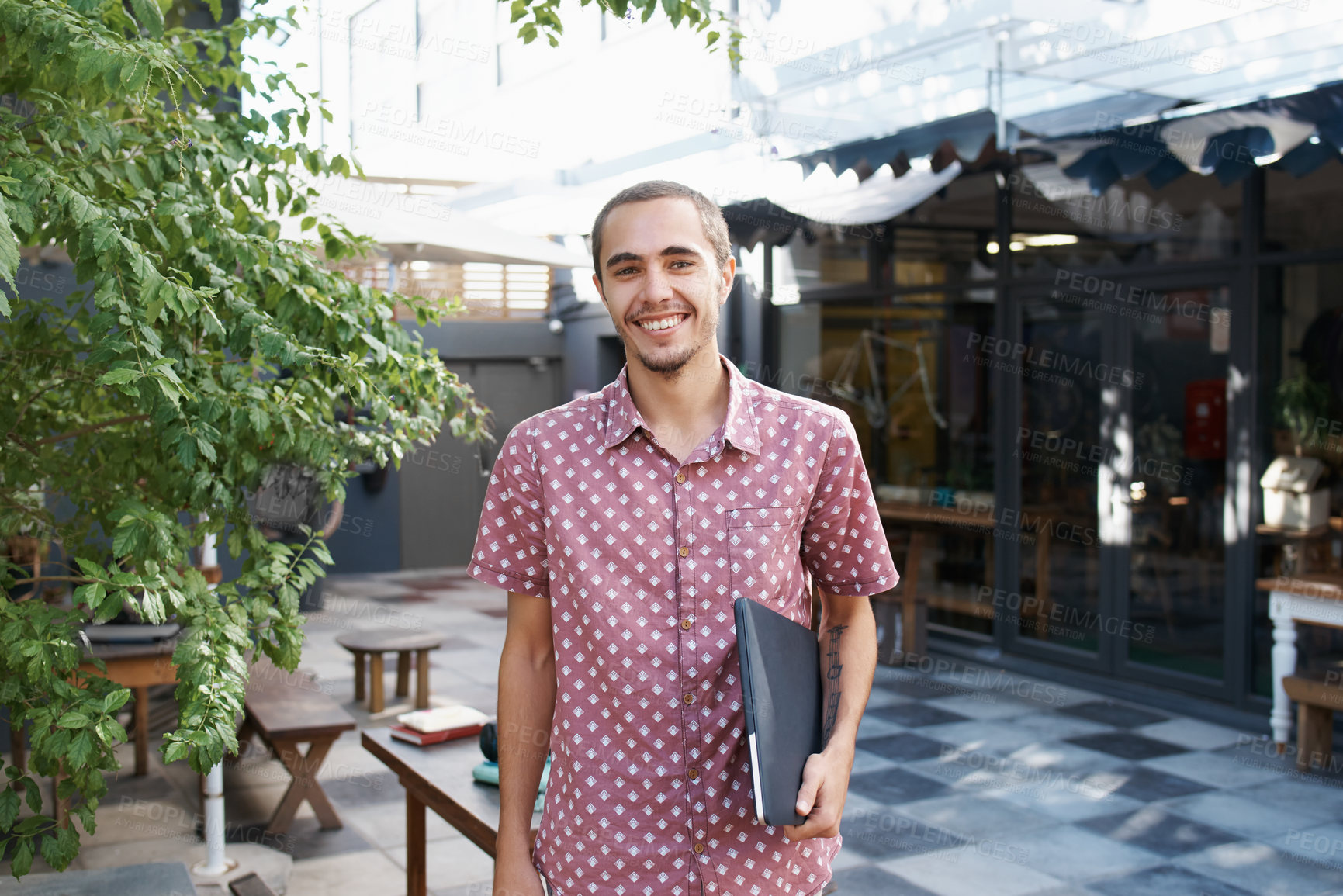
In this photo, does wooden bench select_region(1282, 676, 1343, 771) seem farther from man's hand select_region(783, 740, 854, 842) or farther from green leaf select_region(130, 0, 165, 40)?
green leaf select_region(130, 0, 165, 40)

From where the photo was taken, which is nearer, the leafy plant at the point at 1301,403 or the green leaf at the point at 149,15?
the green leaf at the point at 149,15

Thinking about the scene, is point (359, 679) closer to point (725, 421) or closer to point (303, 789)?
point (303, 789)

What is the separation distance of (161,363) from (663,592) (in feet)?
3.39

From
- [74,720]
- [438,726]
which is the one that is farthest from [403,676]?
[74,720]

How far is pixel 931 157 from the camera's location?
6.43 m

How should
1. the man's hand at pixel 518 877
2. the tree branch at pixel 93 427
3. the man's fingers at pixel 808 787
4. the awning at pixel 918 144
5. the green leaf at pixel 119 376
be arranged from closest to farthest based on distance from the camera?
the man's fingers at pixel 808 787, the man's hand at pixel 518 877, the green leaf at pixel 119 376, the tree branch at pixel 93 427, the awning at pixel 918 144

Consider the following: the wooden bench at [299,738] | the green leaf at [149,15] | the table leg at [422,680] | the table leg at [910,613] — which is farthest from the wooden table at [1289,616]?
the green leaf at [149,15]

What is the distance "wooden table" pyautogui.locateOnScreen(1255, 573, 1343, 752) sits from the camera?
527 cm

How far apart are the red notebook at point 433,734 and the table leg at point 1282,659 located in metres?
3.85

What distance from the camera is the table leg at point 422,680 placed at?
6.46 m

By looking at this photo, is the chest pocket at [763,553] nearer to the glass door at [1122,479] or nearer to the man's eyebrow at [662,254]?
the man's eyebrow at [662,254]

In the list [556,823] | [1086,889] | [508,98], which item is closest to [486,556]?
[556,823]

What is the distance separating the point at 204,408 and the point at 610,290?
103 cm

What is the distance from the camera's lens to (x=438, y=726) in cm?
354
